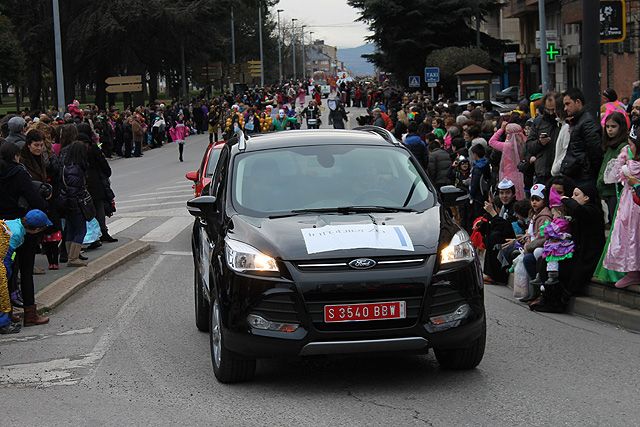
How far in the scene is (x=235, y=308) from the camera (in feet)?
23.3

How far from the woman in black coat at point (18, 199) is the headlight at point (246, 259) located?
3.52 m

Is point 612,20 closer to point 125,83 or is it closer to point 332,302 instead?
point 332,302

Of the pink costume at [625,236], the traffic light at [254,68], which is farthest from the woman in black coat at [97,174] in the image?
the traffic light at [254,68]

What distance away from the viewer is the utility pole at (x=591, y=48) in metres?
12.9

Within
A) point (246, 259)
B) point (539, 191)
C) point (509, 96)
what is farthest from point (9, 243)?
point (509, 96)

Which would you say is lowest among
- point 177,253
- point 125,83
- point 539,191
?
point 177,253

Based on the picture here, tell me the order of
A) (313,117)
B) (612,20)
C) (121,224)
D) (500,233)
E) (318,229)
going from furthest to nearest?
(313,117) < (121,224) < (612,20) < (500,233) < (318,229)

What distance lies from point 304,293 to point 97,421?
5.04 feet

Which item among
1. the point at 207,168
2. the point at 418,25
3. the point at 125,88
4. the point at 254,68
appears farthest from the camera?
the point at 254,68

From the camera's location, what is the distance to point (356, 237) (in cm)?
712

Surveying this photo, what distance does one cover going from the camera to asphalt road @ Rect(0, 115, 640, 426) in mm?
6555

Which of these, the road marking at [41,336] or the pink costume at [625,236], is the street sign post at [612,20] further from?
the road marking at [41,336]

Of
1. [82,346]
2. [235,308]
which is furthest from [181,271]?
[235,308]

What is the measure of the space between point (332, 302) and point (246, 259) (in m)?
0.69
